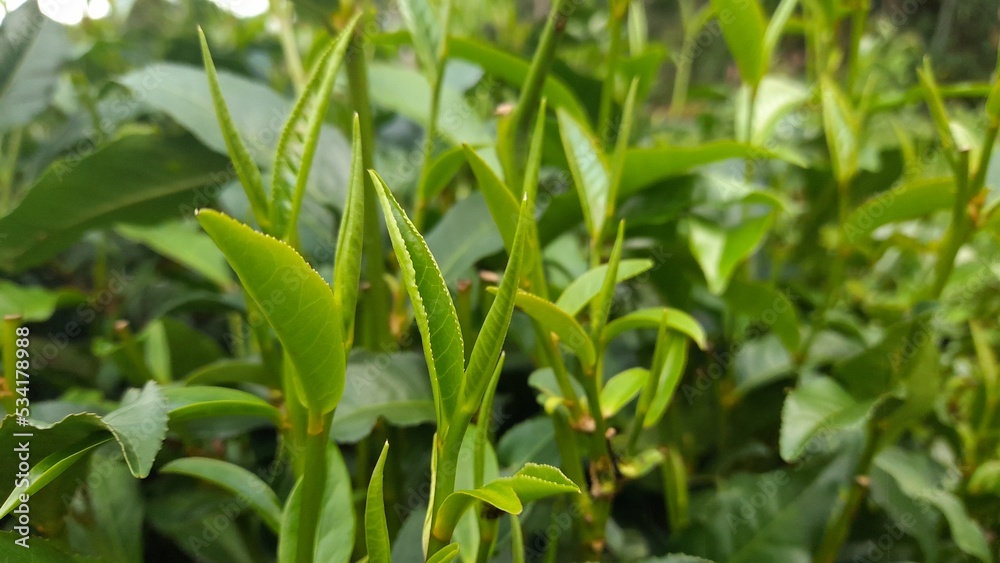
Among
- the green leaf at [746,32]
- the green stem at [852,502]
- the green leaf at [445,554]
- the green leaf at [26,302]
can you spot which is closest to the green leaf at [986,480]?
the green stem at [852,502]

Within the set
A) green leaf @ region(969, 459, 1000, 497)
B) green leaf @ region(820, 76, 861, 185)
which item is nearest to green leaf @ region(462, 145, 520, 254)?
green leaf @ region(820, 76, 861, 185)

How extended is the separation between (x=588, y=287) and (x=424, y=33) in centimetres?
22

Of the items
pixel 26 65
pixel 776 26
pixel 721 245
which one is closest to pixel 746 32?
pixel 776 26

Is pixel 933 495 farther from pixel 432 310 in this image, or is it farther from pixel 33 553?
pixel 33 553

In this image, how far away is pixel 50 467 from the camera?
0.24 meters

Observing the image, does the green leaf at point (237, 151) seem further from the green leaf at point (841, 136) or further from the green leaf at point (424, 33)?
the green leaf at point (841, 136)

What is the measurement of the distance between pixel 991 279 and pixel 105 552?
81 cm

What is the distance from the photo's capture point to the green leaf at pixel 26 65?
523 mm

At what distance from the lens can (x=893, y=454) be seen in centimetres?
47

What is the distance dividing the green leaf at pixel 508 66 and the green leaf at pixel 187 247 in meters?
0.29

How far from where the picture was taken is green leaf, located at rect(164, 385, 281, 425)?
0.87 ft

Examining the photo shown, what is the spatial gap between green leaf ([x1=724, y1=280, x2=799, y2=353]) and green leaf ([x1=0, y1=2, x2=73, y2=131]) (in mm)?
591

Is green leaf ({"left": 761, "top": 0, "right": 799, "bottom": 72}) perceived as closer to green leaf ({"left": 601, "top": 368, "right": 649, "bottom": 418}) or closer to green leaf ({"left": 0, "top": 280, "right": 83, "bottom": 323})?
green leaf ({"left": 601, "top": 368, "right": 649, "bottom": 418})

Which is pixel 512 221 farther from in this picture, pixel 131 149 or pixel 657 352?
pixel 131 149
